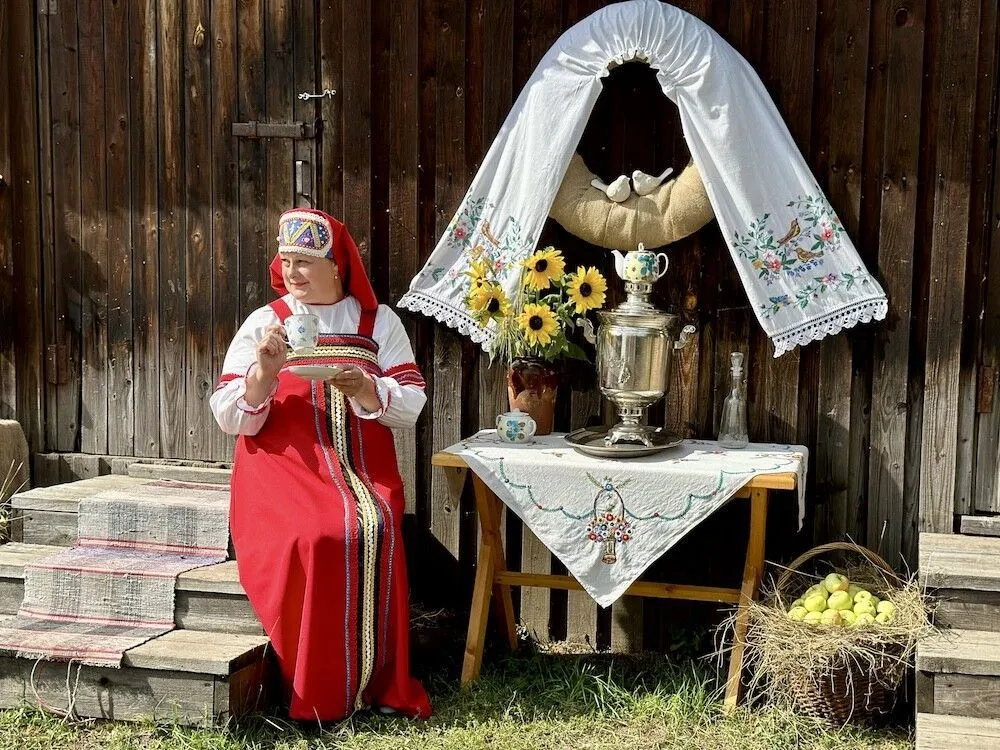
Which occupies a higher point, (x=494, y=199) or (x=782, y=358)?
(x=494, y=199)

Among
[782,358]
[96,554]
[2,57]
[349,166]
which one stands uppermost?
[2,57]

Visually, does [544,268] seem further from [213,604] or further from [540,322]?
[213,604]

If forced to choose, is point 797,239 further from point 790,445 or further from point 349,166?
point 349,166

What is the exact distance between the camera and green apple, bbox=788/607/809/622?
136 inches

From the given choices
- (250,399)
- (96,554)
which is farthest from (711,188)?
(96,554)

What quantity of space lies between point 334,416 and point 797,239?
1.65m

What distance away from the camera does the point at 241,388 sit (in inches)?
142

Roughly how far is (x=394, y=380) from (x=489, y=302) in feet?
1.36

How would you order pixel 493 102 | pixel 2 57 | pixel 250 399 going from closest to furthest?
1. pixel 250 399
2. pixel 493 102
3. pixel 2 57

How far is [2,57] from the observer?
4.59 m

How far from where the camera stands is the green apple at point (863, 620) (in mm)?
3381

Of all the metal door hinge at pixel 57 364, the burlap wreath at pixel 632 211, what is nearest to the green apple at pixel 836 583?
the burlap wreath at pixel 632 211

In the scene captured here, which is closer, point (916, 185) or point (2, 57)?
point (916, 185)

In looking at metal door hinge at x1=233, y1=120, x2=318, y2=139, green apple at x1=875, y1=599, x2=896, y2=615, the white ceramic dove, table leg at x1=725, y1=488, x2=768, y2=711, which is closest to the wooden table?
table leg at x1=725, y1=488, x2=768, y2=711
